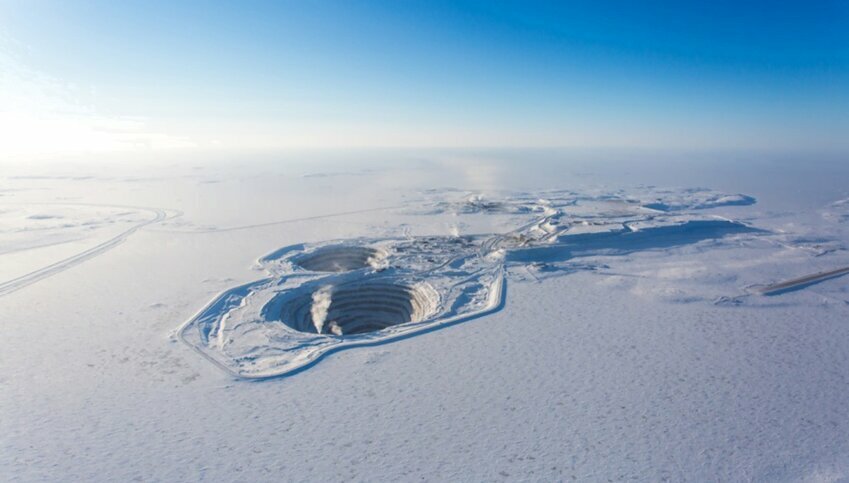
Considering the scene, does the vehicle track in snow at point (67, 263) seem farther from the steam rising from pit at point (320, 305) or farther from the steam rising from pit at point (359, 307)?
the steam rising from pit at point (320, 305)

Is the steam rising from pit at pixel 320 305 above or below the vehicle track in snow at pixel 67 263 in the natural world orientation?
below

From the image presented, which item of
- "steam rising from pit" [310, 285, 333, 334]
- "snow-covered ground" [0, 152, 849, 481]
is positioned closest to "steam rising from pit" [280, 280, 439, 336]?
"steam rising from pit" [310, 285, 333, 334]

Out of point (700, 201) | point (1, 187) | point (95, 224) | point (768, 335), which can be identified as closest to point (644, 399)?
point (768, 335)

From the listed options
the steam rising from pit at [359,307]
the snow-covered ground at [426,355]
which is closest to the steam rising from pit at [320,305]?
the steam rising from pit at [359,307]

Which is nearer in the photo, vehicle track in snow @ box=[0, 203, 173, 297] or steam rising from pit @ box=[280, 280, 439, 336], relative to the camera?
steam rising from pit @ box=[280, 280, 439, 336]

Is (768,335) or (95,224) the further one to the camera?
(95,224)

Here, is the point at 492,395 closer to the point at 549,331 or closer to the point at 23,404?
the point at 549,331

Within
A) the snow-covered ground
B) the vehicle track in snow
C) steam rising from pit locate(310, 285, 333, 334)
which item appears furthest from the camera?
the vehicle track in snow

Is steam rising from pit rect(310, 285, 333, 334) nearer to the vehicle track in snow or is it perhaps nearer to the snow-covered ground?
the snow-covered ground
